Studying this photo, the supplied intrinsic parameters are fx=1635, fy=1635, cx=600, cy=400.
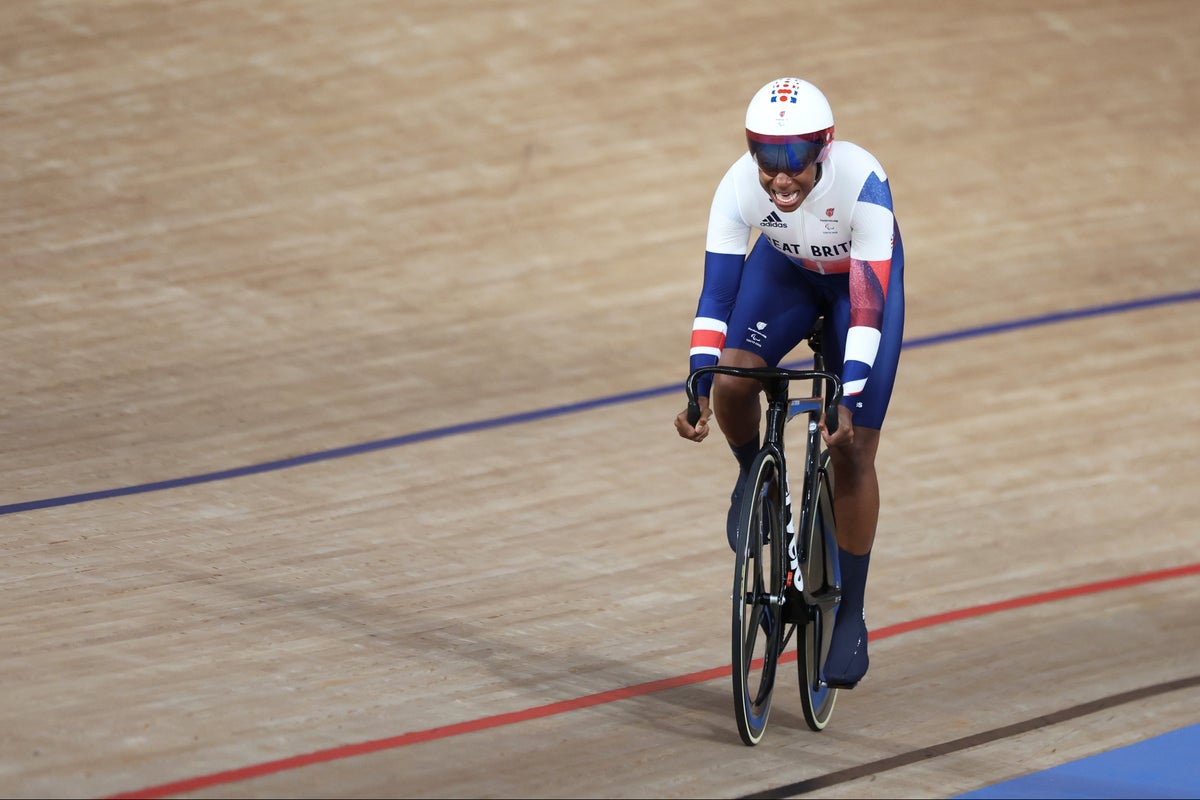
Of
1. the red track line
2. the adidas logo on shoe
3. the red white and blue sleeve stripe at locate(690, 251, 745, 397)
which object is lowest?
the red track line

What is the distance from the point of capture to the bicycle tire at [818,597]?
3.23 m

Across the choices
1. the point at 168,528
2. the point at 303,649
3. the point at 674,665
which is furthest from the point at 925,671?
the point at 168,528

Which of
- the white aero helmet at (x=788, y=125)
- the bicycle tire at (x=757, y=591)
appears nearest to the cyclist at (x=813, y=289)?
the white aero helmet at (x=788, y=125)

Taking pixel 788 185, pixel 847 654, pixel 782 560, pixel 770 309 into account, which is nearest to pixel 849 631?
pixel 847 654

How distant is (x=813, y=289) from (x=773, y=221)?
24 cm

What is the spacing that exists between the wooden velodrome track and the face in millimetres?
1050

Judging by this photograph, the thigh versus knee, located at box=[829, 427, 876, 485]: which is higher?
the thigh

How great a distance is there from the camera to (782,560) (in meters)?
3.14

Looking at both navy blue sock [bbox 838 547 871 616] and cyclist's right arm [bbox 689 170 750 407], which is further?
navy blue sock [bbox 838 547 871 616]

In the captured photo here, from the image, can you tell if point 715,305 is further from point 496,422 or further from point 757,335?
point 496,422

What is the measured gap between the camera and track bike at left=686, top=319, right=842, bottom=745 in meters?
3.00

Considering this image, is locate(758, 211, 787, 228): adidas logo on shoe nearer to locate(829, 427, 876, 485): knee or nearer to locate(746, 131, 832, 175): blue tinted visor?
locate(746, 131, 832, 175): blue tinted visor

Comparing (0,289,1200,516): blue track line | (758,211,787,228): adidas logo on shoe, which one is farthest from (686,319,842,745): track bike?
(0,289,1200,516): blue track line

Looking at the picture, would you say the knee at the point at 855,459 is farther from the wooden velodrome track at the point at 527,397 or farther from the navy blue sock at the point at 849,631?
the wooden velodrome track at the point at 527,397
